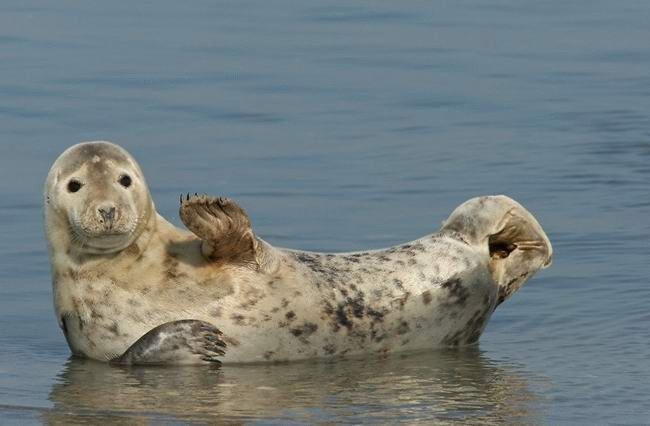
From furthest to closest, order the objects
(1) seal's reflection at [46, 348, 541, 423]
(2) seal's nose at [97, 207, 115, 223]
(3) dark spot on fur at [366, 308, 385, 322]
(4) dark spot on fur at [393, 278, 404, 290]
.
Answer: (4) dark spot on fur at [393, 278, 404, 290] < (3) dark spot on fur at [366, 308, 385, 322] < (2) seal's nose at [97, 207, 115, 223] < (1) seal's reflection at [46, 348, 541, 423]

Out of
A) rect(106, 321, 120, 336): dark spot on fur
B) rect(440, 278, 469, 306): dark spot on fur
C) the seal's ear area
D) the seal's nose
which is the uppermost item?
the seal's nose

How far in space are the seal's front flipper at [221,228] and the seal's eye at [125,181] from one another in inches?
10.8

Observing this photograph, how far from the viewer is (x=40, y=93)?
15.5 m

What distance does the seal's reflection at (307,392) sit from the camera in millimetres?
7609

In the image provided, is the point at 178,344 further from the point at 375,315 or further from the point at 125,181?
the point at 375,315

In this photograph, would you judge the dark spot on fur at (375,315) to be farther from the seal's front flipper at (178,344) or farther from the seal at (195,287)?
the seal's front flipper at (178,344)

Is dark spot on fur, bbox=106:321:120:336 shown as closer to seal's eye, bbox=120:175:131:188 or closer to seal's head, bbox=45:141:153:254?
seal's head, bbox=45:141:153:254

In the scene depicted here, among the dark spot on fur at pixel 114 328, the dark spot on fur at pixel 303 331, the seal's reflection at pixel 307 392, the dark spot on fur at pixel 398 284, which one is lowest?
the seal's reflection at pixel 307 392

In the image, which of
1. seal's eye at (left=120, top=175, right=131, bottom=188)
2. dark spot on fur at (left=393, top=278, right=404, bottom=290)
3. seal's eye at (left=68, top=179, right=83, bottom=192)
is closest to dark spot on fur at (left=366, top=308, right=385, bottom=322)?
dark spot on fur at (left=393, top=278, right=404, bottom=290)

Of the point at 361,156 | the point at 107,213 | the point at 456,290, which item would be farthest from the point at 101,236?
the point at 361,156

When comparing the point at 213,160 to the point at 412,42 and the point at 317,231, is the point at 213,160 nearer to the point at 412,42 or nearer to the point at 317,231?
the point at 317,231

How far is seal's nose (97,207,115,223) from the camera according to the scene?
8430 mm

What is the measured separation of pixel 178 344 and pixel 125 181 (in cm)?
76

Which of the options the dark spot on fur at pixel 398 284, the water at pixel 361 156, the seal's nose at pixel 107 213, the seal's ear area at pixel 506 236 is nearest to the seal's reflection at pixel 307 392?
the water at pixel 361 156
